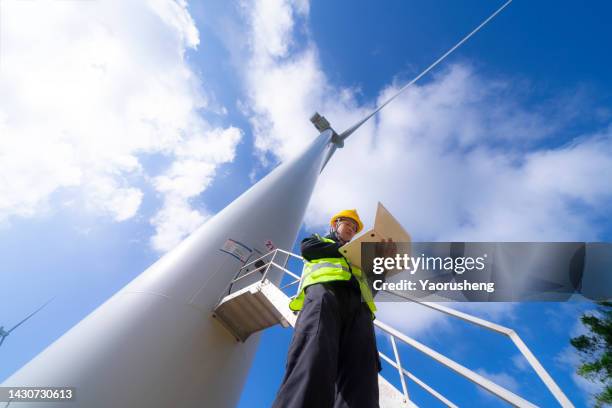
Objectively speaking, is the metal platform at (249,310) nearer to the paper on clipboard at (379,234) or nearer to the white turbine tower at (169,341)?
the white turbine tower at (169,341)

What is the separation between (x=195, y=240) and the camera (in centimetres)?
452

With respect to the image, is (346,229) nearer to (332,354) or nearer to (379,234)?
(379,234)

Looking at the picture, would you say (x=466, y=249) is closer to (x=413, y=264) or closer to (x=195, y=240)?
(x=413, y=264)

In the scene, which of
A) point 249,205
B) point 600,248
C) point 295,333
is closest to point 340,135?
point 249,205

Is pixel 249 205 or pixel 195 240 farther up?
pixel 249 205

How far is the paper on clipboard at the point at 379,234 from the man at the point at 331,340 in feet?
0.28

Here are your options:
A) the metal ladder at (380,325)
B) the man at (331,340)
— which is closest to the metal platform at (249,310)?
the metal ladder at (380,325)

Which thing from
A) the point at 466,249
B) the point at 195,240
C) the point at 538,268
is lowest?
the point at 195,240

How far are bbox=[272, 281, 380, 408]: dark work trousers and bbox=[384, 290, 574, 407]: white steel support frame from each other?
575mm

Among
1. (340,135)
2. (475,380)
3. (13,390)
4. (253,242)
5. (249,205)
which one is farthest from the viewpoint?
(340,135)

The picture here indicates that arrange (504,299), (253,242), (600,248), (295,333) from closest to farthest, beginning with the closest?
1. (295,333)
2. (504,299)
3. (600,248)
4. (253,242)

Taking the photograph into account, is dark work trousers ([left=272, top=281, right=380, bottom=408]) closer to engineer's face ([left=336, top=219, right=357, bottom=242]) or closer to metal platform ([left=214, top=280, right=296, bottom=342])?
engineer's face ([left=336, top=219, right=357, bottom=242])

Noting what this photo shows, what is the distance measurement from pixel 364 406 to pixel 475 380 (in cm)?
62

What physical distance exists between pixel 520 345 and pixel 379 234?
1029 mm
